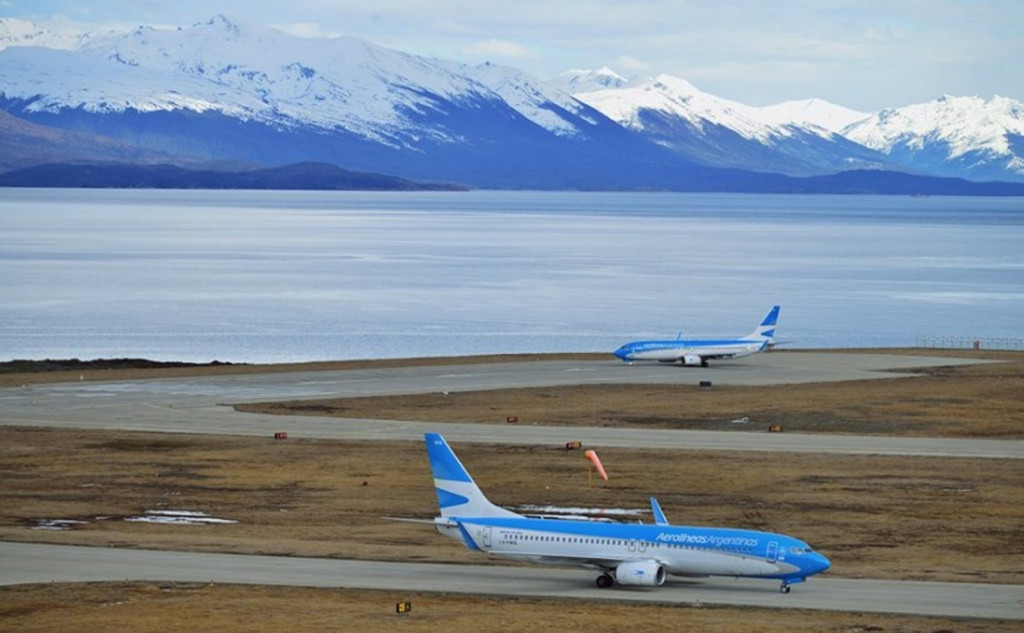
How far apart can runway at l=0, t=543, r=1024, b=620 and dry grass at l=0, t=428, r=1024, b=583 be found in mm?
2091

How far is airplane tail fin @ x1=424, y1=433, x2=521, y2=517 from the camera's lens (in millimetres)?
62906

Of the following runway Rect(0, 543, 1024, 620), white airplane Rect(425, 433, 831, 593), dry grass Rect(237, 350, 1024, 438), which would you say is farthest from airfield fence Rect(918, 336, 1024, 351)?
white airplane Rect(425, 433, 831, 593)

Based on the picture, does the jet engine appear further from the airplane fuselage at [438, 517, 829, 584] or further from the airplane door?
the airplane door

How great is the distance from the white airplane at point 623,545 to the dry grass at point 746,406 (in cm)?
4203

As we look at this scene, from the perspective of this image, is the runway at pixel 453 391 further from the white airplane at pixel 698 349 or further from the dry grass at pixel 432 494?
the dry grass at pixel 432 494

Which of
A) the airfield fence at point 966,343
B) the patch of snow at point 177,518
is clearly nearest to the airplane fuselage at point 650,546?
the patch of snow at point 177,518

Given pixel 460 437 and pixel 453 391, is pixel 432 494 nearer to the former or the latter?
pixel 460 437

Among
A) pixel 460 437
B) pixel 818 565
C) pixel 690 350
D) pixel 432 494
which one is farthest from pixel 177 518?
pixel 690 350

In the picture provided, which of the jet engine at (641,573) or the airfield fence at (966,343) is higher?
the airfield fence at (966,343)

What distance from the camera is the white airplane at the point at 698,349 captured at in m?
138

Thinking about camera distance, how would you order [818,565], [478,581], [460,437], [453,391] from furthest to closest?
1. [453,391]
2. [460,437]
3. [478,581]
4. [818,565]

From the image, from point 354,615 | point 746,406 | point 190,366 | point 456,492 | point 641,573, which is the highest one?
point 190,366

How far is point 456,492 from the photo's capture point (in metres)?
63.2

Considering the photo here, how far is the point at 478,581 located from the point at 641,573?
19.7 ft
